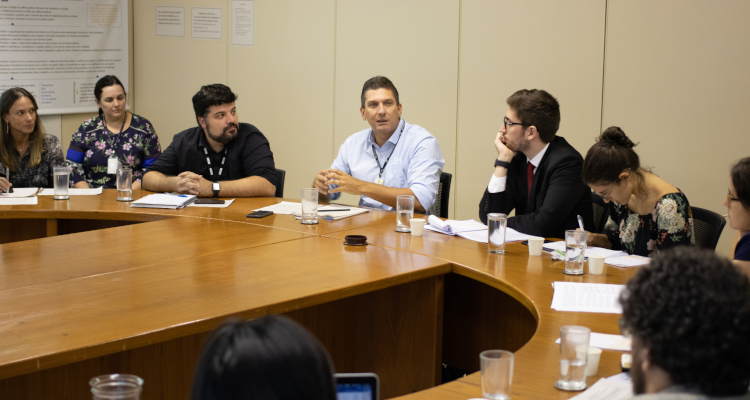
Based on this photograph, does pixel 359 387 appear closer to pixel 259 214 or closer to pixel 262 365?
pixel 262 365

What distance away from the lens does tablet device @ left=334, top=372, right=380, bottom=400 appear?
1.01m

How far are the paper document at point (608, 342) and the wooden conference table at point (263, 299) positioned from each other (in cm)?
3

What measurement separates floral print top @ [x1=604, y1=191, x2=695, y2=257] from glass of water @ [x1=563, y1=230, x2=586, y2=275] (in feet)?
1.14

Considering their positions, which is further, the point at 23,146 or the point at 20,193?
the point at 23,146

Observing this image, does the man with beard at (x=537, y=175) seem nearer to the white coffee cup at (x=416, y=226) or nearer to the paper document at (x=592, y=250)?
the paper document at (x=592, y=250)

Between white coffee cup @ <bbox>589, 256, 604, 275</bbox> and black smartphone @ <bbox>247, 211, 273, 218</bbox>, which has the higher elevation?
black smartphone @ <bbox>247, 211, 273, 218</bbox>

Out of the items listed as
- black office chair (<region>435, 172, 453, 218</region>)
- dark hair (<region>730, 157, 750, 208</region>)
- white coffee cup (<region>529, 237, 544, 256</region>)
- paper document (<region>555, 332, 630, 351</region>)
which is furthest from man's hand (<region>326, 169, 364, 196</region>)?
paper document (<region>555, 332, 630, 351</region>)

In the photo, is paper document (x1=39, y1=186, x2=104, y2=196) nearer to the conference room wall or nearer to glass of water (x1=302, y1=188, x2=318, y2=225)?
glass of water (x1=302, y1=188, x2=318, y2=225)

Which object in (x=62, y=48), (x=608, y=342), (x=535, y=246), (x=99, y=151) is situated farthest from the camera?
(x=62, y=48)

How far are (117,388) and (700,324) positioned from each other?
796 millimetres

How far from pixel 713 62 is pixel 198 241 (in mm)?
3272

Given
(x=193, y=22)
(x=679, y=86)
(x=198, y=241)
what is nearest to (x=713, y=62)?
(x=679, y=86)

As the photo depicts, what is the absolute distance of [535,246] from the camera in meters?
2.44

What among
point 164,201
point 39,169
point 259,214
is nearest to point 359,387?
point 259,214
